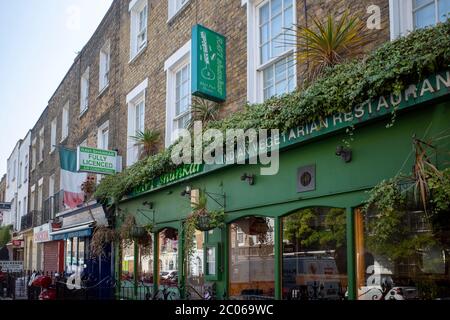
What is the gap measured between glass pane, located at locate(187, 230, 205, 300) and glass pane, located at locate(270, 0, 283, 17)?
438 cm

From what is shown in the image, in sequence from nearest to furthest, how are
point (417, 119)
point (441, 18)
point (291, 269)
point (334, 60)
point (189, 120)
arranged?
point (417, 119) → point (441, 18) → point (334, 60) → point (291, 269) → point (189, 120)

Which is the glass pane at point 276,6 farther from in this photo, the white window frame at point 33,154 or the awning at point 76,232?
the white window frame at point 33,154

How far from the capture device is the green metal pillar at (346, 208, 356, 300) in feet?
21.4

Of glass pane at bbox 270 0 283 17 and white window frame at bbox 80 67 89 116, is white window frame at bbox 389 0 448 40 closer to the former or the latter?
glass pane at bbox 270 0 283 17

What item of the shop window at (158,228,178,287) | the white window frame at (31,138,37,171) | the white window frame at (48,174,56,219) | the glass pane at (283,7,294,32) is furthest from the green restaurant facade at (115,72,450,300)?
the white window frame at (31,138,37,171)

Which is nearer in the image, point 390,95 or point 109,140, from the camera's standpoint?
point 390,95

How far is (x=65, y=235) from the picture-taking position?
672 inches

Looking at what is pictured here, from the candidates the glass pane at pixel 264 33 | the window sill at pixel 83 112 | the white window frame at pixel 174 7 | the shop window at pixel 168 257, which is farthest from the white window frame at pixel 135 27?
the glass pane at pixel 264 33

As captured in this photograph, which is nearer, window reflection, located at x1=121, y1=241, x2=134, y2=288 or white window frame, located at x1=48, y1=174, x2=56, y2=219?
window reflection, located at x1=121, y1=241, x2=134, y2=288

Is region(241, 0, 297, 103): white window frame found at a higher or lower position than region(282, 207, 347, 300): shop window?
higher

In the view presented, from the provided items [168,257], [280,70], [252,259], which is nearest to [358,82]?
[280,70]

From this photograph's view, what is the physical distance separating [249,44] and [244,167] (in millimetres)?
2351
